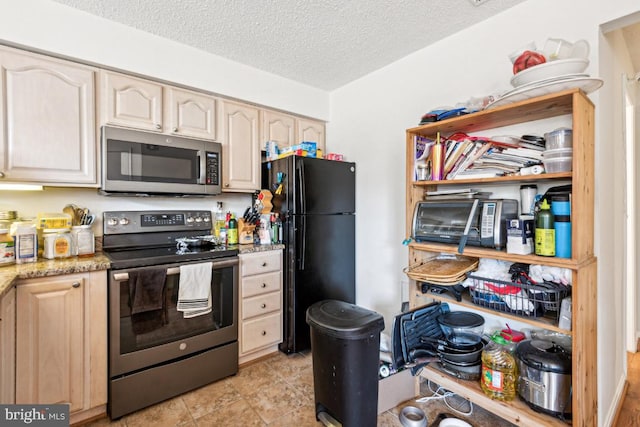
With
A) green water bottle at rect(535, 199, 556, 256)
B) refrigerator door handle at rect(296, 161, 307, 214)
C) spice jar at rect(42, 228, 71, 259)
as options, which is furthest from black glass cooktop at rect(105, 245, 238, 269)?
green water bottle at rect(535, 199, 556, 256)

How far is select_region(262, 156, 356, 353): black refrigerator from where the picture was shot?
2375 mm

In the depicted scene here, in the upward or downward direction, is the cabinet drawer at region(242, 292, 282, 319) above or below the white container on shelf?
below

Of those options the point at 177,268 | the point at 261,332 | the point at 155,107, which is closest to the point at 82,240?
the point at 177,268

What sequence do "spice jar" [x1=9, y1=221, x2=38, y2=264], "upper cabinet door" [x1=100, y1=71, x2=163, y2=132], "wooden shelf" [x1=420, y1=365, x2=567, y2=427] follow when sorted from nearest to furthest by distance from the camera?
"wooden shelf" [x1=420, y1=365, x2=567, y2=427], "spice jar" [x1=9, y1=221, x2=38, y2=264], "upper cabinet door" [x1=100, y1=71, x2=163, y2=132]

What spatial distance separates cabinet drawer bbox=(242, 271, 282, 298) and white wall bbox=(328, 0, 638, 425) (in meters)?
0.85

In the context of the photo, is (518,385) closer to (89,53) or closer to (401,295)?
(401,295)

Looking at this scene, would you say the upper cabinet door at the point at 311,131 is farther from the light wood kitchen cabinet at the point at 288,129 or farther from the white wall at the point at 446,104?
the white wall at the point at 446,104

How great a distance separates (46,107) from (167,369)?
5.72 ft

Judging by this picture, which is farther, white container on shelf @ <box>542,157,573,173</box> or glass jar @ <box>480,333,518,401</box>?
glass jar @ <box>480,333,518,401</box>

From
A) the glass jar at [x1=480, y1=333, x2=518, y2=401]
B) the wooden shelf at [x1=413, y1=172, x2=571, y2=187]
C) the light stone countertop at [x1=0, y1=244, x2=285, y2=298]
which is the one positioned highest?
the wooden shelf at [x1=413, y1=172, x2=571, y2=187]

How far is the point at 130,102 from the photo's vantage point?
2027mm

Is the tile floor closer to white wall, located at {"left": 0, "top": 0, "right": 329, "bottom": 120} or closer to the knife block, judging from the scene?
the knife block

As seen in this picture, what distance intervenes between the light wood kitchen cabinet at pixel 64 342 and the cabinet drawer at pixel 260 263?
854mm

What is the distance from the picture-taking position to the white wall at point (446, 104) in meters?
1.50
